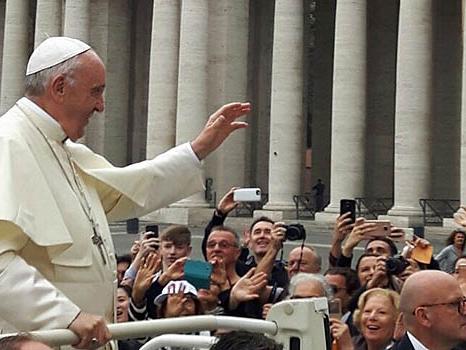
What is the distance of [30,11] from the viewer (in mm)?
55031

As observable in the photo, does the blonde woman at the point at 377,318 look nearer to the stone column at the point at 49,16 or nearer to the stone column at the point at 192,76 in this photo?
the stone column at the point at 192,76

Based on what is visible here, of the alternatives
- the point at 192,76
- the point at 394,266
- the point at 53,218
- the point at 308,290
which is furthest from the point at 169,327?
the point at 192,76

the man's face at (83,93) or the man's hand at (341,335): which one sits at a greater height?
the man's face at (83,93)

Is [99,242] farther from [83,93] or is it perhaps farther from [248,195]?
[248,195]

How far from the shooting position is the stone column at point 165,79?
4366cm

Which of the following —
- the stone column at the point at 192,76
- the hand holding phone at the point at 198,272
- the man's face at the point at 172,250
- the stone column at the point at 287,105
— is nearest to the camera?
the hand holding phone at the point at 198,272

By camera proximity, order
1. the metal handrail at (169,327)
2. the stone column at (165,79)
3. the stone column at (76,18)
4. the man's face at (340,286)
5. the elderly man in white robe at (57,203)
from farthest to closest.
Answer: the stone column at (76,18) → the stone column at (165,79) → the man's face at (340,286) → the elderly man in white robe at (57,203) → the metal handrail at (169,327)

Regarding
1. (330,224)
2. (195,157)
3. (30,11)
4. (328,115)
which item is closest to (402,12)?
(330,224)

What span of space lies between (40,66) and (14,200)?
2.58 feet

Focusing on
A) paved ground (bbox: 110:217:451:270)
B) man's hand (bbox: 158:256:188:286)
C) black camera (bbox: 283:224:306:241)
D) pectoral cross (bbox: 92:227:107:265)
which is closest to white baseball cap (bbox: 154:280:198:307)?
man's hand (bbox: 158:256:188:286)

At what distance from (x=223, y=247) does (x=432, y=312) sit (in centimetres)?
376

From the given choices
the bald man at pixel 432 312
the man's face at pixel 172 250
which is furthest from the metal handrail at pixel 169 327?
the man's face at pixel 172 250

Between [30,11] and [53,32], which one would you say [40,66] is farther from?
[30,11]

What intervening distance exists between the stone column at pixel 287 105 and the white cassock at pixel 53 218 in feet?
115
